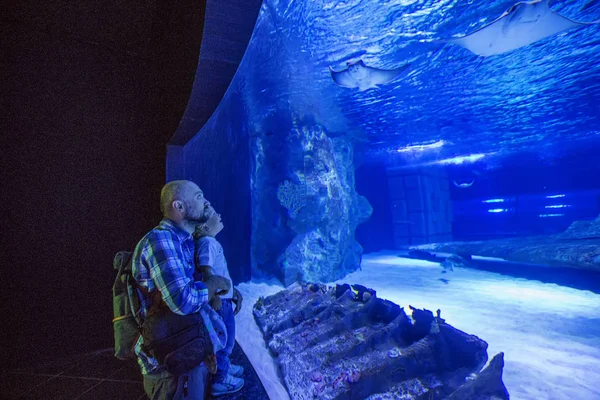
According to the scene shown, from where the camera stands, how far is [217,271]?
2.46m

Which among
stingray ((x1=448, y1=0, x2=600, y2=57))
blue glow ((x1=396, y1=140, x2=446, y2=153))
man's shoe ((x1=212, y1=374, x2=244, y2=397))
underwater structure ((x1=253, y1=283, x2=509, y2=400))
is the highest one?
blue glow ((x1=396, y1=140, x2=446, y2=153))

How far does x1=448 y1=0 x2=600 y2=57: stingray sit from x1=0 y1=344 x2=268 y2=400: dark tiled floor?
8327 mm

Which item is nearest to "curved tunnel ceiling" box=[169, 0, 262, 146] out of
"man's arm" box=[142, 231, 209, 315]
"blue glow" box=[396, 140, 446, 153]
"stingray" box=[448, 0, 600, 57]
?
"man's arm" box=[142, 231, 209, 315]

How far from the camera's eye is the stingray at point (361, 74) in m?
7.92

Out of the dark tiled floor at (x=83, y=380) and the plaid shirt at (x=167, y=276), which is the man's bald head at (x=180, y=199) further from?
the dark tiled floor at (x=83, y=380)

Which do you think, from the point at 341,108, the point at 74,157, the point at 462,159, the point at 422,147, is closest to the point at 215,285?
the point at 74,157

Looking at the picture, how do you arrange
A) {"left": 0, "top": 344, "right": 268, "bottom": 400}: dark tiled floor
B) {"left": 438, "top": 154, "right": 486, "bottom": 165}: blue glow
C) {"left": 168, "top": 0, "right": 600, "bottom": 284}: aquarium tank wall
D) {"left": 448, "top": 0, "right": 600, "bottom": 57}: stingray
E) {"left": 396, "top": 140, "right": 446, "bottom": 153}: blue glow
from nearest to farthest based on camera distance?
{"left": 0, "top": 344, "right": 268, "bottom": 400}: dark tiled floor < {"left": 448, "top": 0, "right": 600, "bottom": 57}: stingray < {"left": 168, "top": 0, "right": 600, "bottom": 284}: aquarium tank wall < {"left": 396, "top": 140, "right": 446, "bottom": 153}: blue glow < {"left": 438, "top": 154, "right": 486, "bottom": 165}: blue glow

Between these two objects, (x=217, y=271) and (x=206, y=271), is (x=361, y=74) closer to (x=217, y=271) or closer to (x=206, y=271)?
(x=217, y=271)

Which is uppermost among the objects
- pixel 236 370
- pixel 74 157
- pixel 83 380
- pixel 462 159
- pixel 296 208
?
pixel 462 159

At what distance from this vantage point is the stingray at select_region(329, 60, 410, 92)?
7.92 metres

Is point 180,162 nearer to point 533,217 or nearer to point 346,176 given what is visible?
point 346,176

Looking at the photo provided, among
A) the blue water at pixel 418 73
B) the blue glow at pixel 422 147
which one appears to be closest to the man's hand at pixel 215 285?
the blue water at pixel 418 73

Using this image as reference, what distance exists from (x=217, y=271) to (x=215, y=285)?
289 mm

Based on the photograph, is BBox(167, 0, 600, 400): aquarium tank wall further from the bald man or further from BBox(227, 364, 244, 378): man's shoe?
the bald man
